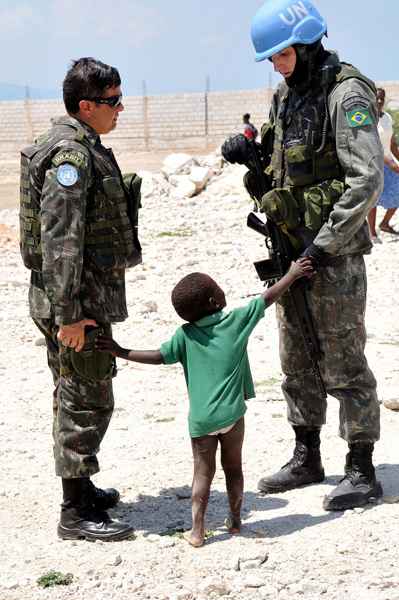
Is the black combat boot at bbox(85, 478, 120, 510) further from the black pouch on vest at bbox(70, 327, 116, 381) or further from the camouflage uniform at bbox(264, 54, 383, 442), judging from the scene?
the camouflage uniform at bbox(264, 54, 383, 442)

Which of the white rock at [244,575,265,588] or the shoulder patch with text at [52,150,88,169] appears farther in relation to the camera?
the shoulder patch with text at [52,150,88,169]

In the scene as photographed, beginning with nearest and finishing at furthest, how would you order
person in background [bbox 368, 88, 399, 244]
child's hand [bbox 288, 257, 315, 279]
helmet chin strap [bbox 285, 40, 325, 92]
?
1. child's hand [bbox 288, 257, 315, 279]
2. helmet chin strap [bbox 285, 40, 325, 92]
3. person in background [bbox 368, 88, 399, 244]

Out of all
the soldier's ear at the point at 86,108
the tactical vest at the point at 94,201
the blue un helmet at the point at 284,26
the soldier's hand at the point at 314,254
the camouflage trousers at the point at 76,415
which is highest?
the blue un helmet at the point at 284,26

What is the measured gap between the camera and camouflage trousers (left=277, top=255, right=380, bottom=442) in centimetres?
370

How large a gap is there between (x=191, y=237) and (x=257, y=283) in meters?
3.28

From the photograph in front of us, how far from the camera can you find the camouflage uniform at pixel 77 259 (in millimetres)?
3318

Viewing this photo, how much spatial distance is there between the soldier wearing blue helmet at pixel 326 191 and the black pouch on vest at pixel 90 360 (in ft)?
2.67

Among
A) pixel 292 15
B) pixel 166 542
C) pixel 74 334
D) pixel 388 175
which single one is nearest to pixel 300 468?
pixel 166 542

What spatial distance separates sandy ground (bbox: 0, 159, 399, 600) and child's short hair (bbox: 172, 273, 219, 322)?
0.89 meters

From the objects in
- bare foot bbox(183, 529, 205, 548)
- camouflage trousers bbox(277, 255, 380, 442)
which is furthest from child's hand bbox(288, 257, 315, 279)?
bare foot bbox(183, 529, 205, 548)

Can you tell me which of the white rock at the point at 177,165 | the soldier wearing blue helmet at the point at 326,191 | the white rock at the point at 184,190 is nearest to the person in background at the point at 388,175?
the white rock at the point at 184,190

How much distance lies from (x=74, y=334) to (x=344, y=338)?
109cm

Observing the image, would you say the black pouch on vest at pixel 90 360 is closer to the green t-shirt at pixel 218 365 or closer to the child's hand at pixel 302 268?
the green t-shirt at pixel 218 365

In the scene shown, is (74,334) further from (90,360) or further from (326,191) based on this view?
(326,191)
